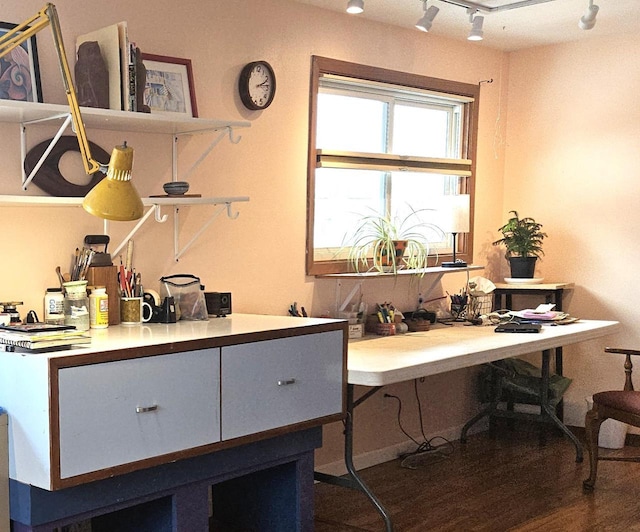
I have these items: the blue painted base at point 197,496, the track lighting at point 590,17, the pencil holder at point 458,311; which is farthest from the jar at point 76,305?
the track lighting at point 590,17

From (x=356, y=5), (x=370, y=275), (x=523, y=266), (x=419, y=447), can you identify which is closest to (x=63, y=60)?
(x=356, y=5)

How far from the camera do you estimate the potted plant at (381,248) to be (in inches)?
177

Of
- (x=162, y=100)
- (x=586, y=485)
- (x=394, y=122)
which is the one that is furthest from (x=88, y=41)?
(x=586, y=485)

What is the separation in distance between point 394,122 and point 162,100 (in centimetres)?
159

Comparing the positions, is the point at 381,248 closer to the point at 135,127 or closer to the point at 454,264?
the point at 454,264

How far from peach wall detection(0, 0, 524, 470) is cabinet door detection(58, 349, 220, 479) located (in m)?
0.72

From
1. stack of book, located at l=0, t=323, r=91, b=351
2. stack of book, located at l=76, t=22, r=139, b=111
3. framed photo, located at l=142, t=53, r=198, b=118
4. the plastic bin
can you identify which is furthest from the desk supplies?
stack of book, located at l=0, t=323, r=91, b=351

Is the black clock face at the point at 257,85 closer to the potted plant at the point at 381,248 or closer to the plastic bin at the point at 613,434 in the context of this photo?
the potted plant at the point at 381,248

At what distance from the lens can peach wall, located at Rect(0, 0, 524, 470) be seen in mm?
3268

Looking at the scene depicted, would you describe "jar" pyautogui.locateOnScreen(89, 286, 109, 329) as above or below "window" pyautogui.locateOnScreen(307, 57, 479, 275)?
below

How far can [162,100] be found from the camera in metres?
3.61

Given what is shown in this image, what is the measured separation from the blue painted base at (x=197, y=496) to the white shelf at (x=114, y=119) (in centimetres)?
116

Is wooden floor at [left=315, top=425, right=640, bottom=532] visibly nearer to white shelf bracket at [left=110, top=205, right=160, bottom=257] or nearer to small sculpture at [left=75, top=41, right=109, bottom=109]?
white shelf bracket at [left=110, top=205, right=160, bottom=257]

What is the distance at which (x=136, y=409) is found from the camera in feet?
8.98
